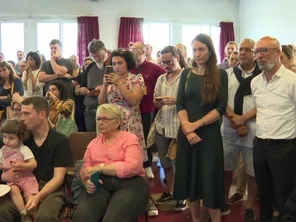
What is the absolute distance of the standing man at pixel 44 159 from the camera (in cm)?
205

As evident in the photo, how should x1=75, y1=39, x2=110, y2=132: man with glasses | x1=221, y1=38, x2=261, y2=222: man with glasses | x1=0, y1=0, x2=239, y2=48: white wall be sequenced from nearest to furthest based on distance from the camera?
x1=221, y1=38, x2=261, y2=222: man with glasses
x1=75, y1=39, x2=110, y2=132: man with glasses
x1=0, y1=0, x2=239, y2=48: white wall

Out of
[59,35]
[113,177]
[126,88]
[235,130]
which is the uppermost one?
[59,35]

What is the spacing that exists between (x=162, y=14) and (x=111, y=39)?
161cm

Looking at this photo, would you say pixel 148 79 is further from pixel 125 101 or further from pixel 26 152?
pixel 26 152

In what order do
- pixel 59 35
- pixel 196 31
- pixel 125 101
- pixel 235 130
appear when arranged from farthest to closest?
pixel 196 31, pixel 59 35, pixel 125 101, pixel 235 130

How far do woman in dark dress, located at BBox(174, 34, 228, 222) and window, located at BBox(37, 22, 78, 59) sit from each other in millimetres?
6765

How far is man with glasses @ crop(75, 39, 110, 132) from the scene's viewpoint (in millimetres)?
3287

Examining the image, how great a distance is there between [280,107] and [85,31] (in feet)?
23.0

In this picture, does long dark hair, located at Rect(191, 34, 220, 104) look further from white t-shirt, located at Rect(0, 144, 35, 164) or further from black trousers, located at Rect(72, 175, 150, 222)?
white t-shirt, located at Rect(0, 144, 35, 164)

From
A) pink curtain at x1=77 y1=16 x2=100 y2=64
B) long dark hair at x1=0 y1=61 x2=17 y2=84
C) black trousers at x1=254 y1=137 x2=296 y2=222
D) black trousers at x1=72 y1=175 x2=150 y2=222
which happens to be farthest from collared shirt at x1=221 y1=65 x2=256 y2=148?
pink curtain at x1=77 y1=16 x2=100 y2=64

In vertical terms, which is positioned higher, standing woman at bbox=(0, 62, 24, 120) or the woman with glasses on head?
standing woman at bbox=(0, 62, 24, 120)

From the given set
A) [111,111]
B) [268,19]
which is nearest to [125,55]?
[111,111]

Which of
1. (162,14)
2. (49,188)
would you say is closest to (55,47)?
(49,188)

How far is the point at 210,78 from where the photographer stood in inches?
90.9
